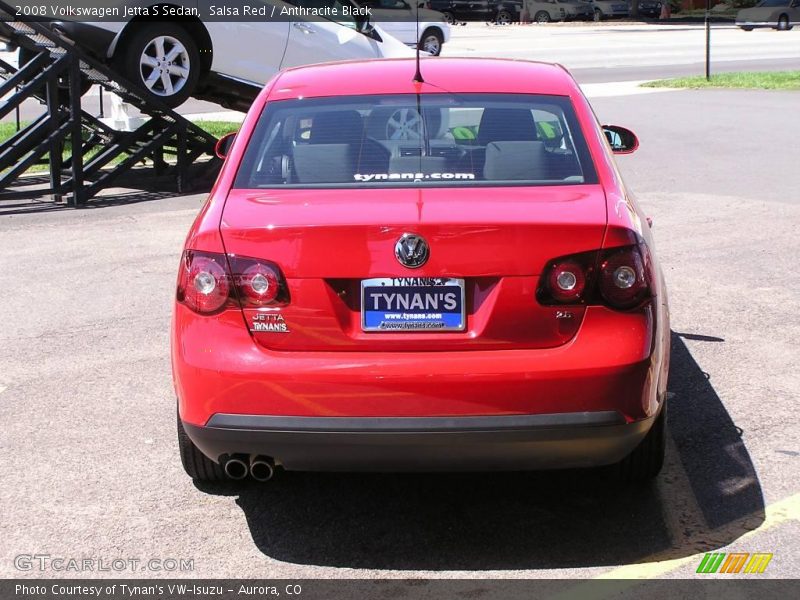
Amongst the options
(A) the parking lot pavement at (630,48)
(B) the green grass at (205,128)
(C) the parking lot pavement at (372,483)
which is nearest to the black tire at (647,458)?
(C) the parking lot pavement at (372,483)

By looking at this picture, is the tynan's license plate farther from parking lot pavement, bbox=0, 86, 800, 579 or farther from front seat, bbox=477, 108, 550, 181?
parking lot pavement, bbox=0, 86, 800, 579

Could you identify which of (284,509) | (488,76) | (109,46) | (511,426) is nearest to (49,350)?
(284,509)

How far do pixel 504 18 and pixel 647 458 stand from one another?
184 feet

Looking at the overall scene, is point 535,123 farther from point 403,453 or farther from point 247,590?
point 247,590

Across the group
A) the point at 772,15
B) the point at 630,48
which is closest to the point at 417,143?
the point at 630,48

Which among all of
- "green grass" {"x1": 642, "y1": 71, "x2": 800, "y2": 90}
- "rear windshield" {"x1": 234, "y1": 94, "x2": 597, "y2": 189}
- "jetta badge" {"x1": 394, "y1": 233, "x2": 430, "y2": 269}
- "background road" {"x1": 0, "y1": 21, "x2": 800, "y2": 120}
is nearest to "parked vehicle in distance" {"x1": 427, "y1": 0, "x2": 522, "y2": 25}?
"background road" {"x1": 0, "y1": 21, "x2": 800, "y2": 120}

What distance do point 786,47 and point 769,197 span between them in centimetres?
2957

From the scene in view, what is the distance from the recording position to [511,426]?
3.88 meters

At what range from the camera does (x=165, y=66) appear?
528 inches

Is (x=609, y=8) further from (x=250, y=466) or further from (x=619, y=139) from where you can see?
(x=250, y=466)

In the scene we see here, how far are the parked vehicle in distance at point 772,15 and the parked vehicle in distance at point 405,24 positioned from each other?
23803 mm

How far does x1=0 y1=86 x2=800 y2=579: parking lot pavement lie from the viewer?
4199 millimetres

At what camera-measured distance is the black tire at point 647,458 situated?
14.8 feet

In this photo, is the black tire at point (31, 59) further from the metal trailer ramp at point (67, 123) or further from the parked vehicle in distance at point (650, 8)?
the parked vehicle in distance at point (650, 8)
